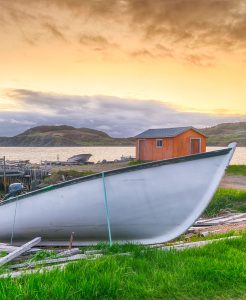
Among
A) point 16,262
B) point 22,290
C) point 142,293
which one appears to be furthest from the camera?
point 16,262

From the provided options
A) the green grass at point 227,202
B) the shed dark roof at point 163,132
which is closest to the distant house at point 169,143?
the shed dark roof at point 163,132

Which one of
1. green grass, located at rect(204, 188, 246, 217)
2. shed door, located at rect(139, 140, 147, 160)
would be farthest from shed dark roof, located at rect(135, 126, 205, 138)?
green grass, located at rect(204, 188, 246, 217)

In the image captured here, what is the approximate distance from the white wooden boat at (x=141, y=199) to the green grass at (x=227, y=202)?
757 cm

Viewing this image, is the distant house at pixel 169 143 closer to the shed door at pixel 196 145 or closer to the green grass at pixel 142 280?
the shed door at pixel 196 145

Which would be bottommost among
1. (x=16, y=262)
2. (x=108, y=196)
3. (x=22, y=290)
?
(x=16, y=262)

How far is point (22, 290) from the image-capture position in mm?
4566

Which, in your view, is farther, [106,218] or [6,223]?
[6,223]

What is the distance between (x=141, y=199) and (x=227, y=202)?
30.7ft

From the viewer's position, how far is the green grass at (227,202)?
15.1 metres

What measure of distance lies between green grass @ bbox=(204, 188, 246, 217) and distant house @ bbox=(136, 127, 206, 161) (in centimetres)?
2015

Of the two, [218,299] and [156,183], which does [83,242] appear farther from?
[218,299]

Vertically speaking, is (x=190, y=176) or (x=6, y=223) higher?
(x=190, y=176)

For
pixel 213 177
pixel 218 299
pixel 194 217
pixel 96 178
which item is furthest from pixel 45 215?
pixel 218 299

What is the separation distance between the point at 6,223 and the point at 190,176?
5022 millimetres
